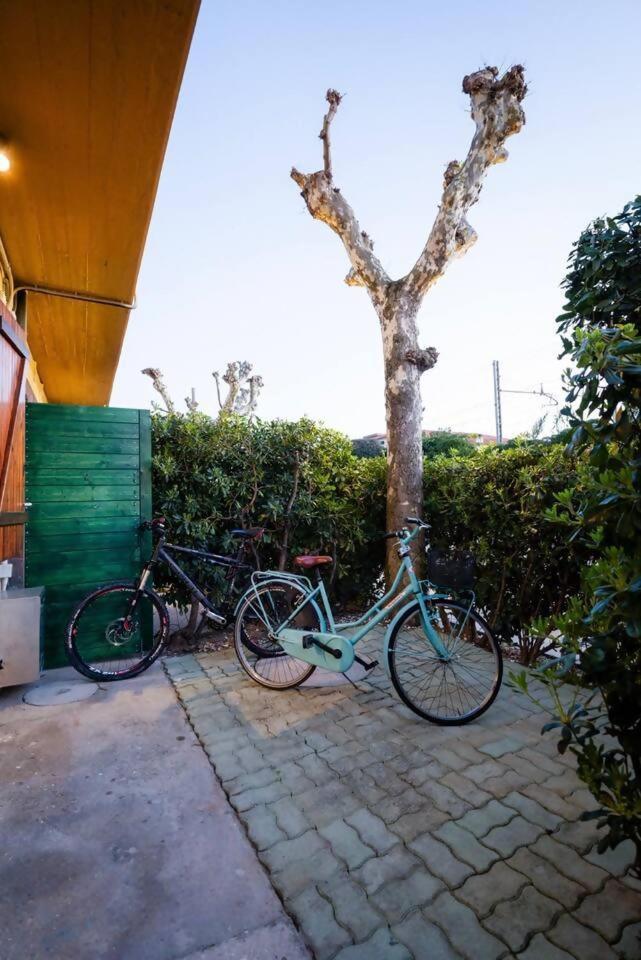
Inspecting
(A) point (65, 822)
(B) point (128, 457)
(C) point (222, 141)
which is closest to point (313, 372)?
(C) point (222, 141)

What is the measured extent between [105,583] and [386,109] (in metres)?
6.90

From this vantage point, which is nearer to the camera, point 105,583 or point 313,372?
point 105,583

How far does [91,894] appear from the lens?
157 cm

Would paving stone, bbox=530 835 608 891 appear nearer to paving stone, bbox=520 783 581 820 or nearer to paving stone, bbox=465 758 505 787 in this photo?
paving stone, bbox=520 783 581 820

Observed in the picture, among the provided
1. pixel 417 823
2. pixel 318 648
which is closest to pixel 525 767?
pixel 417 823

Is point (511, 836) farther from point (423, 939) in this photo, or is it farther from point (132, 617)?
point (132, 617)

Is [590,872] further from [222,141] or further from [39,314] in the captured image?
[222,141]

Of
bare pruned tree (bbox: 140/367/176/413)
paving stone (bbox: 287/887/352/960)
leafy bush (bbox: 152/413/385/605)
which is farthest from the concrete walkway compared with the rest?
bare pruned tree (bbox: 140/367/176/413)

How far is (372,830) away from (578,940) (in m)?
0.76

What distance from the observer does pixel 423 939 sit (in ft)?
4.54

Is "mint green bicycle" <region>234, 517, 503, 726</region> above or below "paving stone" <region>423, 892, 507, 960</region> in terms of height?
above

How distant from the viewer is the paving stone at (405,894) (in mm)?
1484

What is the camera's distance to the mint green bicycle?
2887mm

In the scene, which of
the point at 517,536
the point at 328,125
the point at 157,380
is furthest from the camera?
the point at 157,380
